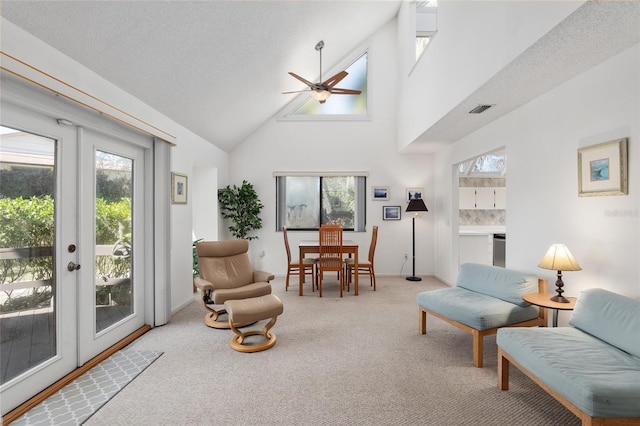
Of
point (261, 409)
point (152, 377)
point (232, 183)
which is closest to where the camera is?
point (261, 409)

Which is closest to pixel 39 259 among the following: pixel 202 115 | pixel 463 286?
pixel 202 115

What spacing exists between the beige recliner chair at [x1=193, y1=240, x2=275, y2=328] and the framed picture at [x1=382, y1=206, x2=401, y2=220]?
3.06 meters

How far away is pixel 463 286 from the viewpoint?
3396 mm

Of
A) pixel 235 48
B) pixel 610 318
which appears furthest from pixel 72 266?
pixel 610 318

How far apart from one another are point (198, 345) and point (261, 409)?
1254 millimetres

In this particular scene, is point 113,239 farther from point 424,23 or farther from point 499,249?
point 424,23

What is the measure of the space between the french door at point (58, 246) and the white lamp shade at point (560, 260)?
3764 millimetres

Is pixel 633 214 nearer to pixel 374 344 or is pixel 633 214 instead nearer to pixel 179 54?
pixel 374 344

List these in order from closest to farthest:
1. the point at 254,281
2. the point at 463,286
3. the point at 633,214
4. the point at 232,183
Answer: the point at 633,214 < the point at 463,286 < the point at 254,281 < the point at 232,183

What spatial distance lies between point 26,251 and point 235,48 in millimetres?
2565

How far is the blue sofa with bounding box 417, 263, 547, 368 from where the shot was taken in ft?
8.61

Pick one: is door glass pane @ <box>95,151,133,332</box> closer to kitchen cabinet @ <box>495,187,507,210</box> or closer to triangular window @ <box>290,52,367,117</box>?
triangular window @ <box>290,52,367,117</box>

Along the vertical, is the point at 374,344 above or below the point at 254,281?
below

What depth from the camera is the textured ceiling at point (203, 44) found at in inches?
82.3
